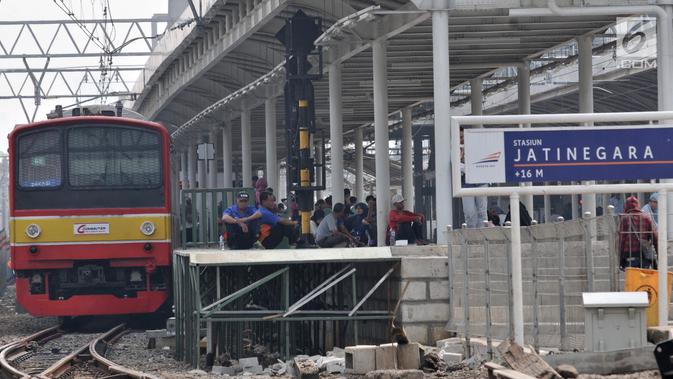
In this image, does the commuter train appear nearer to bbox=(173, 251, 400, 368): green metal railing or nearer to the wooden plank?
bbox=(173, 251, 400, 368): green metal railing

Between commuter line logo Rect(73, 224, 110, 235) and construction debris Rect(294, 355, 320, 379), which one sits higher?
commuter line logo Rect(73, 224, 110, 235)

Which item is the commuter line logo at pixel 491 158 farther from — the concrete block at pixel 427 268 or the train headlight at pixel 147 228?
the train headlight at pixel 147 228

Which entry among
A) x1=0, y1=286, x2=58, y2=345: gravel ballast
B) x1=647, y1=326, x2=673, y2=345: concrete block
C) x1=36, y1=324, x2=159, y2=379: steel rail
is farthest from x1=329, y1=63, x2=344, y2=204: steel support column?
x1=647, y1=326, x2=673, y2=345: concrete block

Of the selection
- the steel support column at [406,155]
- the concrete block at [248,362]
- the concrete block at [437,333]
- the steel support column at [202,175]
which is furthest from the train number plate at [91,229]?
the steel support column at [202,175]

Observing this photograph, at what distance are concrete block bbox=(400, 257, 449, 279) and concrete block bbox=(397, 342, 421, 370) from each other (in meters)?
1.96

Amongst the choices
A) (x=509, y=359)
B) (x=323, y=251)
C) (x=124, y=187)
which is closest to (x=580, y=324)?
(x=509, y=359)

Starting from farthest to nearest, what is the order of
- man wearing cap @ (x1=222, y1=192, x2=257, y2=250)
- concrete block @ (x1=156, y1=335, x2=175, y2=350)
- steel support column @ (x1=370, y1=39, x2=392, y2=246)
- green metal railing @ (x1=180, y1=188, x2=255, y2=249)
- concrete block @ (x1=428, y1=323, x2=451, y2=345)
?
steel support column @ (x1=370, y1=39, x2=392, y2=246), green metal railing @ (x1=180, y1=188, x2=255, y2=249), concrete block @ (x1=156, y1=335, x2=175, y2=350), man wearing cap @ (x1=222, y1=192, x2=257, y2=250), concrete block @ (x1=428, y1=323, x2=451, y2=345)

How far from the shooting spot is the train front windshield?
69.7 feet

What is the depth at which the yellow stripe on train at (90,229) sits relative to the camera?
2094 centimetres

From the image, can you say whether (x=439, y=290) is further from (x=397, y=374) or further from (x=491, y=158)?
(x=491, y=158)

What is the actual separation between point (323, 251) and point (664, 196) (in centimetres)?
450

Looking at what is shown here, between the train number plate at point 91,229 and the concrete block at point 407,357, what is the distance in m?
9.29

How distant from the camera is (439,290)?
14797mm

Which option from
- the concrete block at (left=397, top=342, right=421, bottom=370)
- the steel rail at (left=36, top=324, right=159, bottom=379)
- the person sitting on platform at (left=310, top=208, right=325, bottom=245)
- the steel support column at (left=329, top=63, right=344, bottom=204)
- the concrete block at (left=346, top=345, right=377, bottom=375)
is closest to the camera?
the concrete block at (left=346, top=345, right=377, bottom=375)
